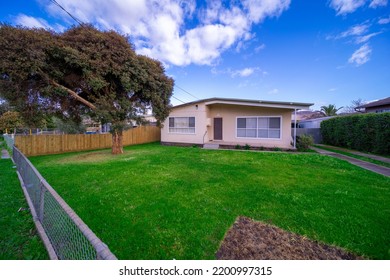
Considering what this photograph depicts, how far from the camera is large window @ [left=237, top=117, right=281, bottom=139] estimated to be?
12.1m

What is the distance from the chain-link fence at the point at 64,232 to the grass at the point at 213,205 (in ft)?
1.72

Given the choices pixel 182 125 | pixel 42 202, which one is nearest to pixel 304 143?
pixel 182 125

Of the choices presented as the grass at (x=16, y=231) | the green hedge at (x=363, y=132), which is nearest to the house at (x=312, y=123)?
the green hedge at (x=363, y=132)

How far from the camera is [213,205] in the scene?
3.65 meters

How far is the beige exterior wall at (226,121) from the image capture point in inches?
467

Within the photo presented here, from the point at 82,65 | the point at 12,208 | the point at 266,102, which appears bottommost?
the point at 12,208

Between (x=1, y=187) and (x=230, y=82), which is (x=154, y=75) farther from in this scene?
(x=230, y=82)

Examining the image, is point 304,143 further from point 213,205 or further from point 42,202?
point 42,202

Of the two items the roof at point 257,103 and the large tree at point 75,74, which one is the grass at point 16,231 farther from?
the roof at point 257,103

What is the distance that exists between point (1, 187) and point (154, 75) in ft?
27.1

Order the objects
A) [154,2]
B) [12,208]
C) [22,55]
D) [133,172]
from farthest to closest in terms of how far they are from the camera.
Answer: [154,2] < [22,55] < [133,172] < [12,208]

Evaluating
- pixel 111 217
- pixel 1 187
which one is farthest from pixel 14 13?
pixel 111 217

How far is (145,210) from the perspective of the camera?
345cm

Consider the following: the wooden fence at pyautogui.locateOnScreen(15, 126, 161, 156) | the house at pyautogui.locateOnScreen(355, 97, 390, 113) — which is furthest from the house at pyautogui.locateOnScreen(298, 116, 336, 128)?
the wooden fence at pyautogui.locateOnScreen(15, 126, 161, 156)
